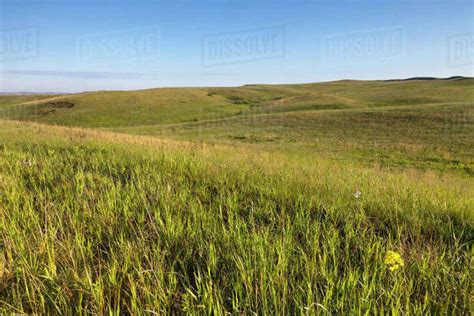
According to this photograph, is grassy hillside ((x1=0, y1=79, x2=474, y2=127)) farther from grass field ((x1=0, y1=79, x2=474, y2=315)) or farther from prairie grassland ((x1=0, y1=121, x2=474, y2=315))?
prairie grassland ((x1=0, y1=121, x2=474, y2=315))

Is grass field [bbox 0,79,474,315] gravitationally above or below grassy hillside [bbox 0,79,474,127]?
below

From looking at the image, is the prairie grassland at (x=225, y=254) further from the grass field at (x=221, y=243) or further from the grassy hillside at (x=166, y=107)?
the grassy hillside at (x=166, y=107)

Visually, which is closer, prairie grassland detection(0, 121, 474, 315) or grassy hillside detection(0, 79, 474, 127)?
prairie grassland detection(0, 121, 474, 315)

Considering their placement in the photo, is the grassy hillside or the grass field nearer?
the grass field

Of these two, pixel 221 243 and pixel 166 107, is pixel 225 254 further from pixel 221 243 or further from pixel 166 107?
pixel 166 107

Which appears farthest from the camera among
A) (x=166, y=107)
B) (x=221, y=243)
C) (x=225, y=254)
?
(x=166, y=107)

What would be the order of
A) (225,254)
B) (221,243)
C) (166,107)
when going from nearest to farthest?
(225,254) → (221,243) → (166,107)

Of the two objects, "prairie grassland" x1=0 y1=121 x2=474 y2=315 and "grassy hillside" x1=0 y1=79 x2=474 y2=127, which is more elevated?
"grassy hillside" x1=0 y1=79 x2=474 y2=127

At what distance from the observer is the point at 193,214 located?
127 inches

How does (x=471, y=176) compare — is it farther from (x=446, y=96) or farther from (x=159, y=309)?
(x=446, y=96)

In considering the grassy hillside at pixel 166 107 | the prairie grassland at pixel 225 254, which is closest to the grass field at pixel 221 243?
the prairie grassland at pixel 225 254

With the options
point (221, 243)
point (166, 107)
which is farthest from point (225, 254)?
point (166, 107)

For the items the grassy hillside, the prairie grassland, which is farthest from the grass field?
the grassy hillside

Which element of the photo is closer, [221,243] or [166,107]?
[221,243]
